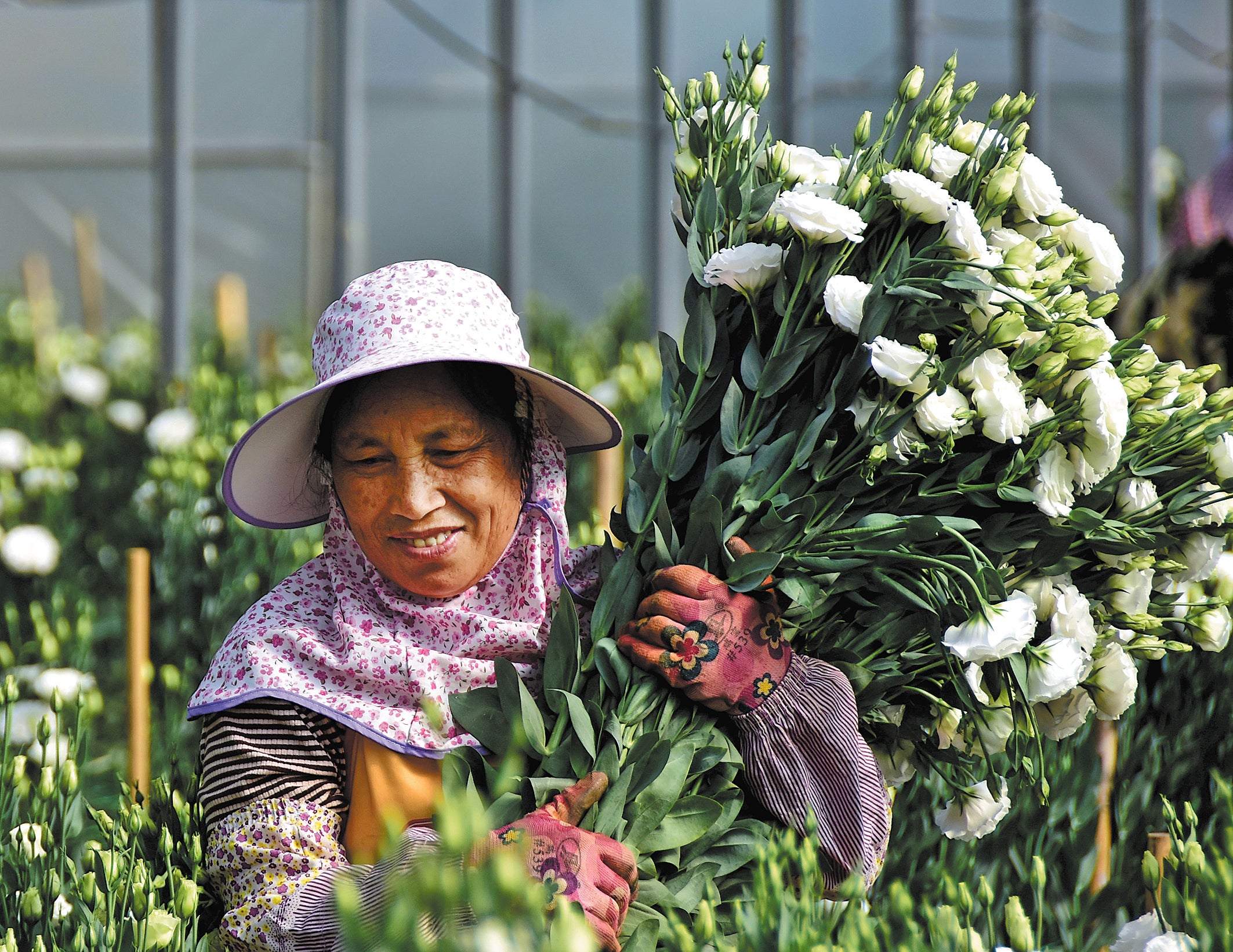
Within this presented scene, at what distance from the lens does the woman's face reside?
41.5 inches

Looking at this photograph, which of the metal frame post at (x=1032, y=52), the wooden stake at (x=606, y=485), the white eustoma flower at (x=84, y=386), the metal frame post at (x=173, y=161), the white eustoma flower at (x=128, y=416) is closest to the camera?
the wooden stake at (x=606, y=485)

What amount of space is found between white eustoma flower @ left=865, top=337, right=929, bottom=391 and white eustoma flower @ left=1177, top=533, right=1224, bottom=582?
358mm

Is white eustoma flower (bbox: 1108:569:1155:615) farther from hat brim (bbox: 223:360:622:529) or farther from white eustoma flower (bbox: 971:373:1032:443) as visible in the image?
hat brim (bbox: 223:360:622:529)

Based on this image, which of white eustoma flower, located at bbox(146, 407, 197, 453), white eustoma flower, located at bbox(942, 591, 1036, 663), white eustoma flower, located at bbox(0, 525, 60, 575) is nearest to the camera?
white eustoma flower, located at bbox(942, 591, 1036, 663)

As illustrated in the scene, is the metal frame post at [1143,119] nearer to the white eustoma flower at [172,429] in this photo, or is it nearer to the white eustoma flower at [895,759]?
the white eustoma flower at [172,429]

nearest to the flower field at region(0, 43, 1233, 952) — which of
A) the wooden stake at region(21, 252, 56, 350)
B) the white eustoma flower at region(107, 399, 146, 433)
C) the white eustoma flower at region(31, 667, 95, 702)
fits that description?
the white eustoma flower at region(31, 667, 95, 702)

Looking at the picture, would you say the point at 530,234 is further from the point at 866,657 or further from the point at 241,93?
the point at 866,657

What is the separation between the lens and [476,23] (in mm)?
6453

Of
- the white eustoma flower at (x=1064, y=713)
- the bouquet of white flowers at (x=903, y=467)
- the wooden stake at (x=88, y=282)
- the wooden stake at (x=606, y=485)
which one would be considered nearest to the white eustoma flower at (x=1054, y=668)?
the bouquet of white flowers at (x=903, y=467)

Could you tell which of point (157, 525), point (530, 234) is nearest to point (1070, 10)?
point (530, 234)

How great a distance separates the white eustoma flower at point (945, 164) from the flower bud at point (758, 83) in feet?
0.56

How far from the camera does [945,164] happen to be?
1.10m

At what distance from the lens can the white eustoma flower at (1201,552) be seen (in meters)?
1.13

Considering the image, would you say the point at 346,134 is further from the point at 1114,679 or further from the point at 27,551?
the point at 1114,679
